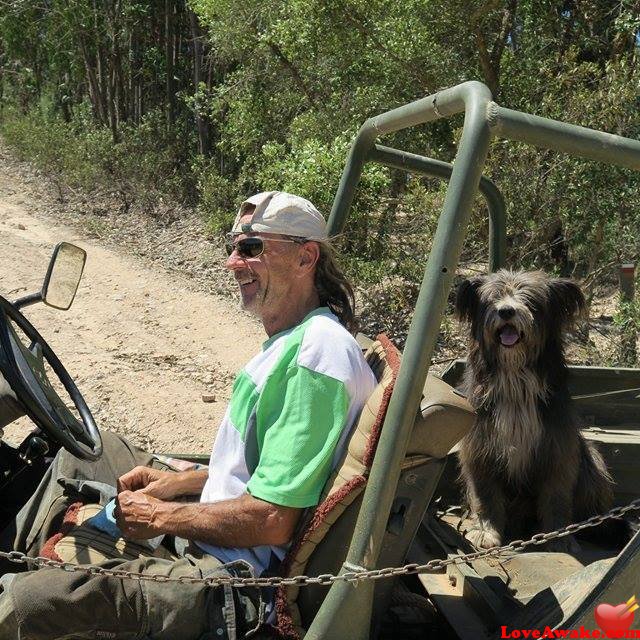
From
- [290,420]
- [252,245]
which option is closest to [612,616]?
[290,420]

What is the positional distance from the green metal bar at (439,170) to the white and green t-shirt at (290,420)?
3.13ft

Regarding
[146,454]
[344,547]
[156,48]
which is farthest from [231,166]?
[344,547]

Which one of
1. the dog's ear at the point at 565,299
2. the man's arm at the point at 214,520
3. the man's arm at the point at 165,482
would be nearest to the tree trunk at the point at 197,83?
the dog's ear at the point at 565,299

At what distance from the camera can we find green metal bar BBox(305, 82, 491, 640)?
6.23 ft

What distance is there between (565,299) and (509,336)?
30 cm

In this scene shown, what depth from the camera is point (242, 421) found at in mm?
2393

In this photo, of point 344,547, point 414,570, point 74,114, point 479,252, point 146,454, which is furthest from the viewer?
point 74,114

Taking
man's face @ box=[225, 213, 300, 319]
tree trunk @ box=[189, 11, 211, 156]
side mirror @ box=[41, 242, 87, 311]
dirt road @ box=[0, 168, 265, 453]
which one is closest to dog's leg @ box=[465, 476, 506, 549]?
man's face @ box=[225, 213, 300, 319]

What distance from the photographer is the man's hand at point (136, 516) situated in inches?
91.0

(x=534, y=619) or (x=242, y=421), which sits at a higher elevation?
(x=242, y=421)

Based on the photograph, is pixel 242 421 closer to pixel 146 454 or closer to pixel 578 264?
pixel 146 454

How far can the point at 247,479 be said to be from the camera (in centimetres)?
237

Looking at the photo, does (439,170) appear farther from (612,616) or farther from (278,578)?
(612,616)

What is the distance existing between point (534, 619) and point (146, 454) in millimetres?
1590
